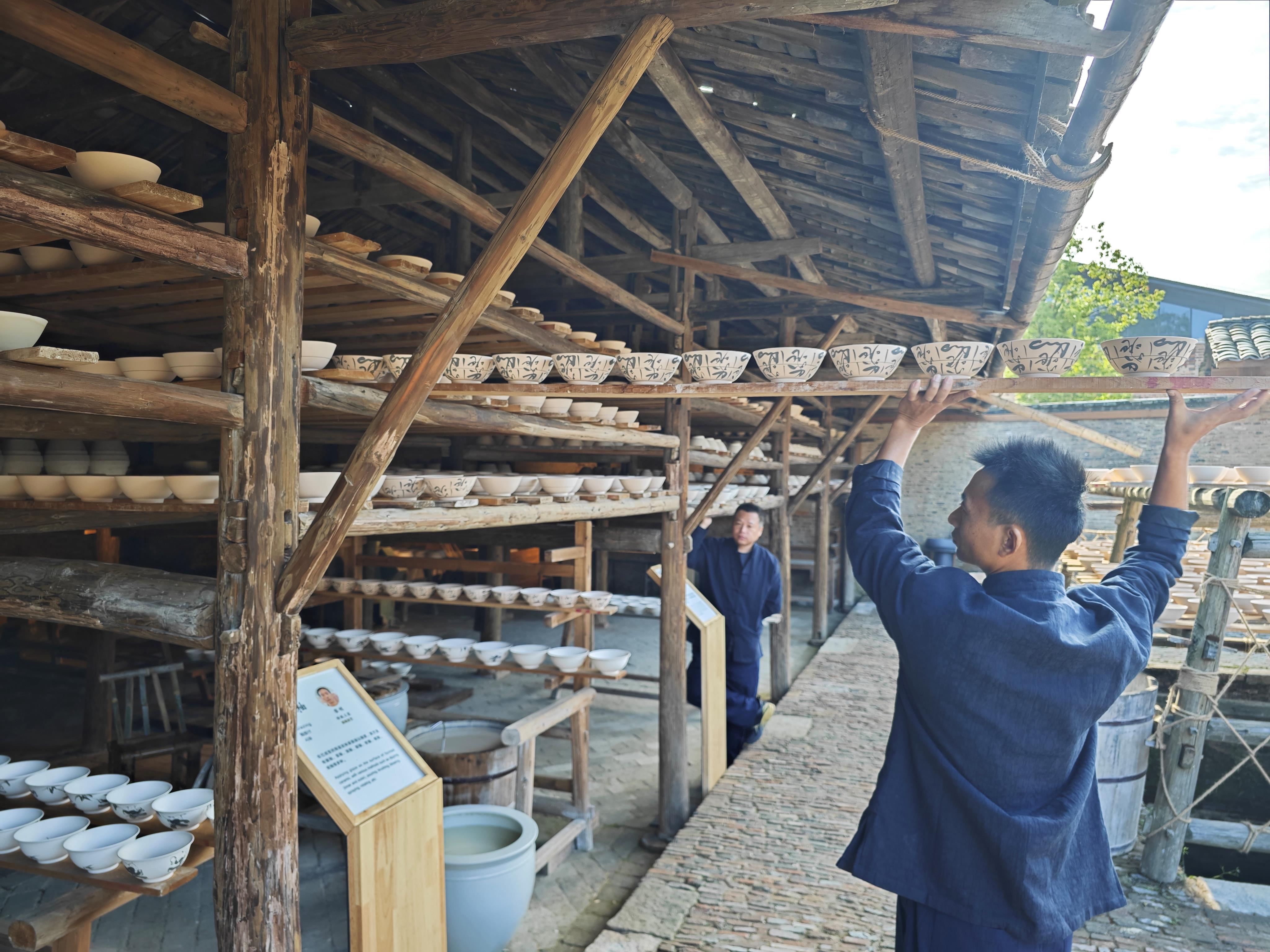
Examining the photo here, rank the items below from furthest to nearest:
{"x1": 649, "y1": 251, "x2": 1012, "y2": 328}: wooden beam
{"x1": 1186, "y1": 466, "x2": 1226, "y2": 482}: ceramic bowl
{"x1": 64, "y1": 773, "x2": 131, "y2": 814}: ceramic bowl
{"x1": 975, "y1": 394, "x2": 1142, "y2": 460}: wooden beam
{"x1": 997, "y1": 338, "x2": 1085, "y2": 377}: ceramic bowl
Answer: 1. {"x1": 975, "y1": 394, "x2": 1142, "y2": 460}: wooden beam
2. {"x1": 649, "y1": 251, "x2": 1012, "y2": 328}: wooden beam
3. {"x1": 1186, "y1": 466, "x2": 1226, "y2": 482}: ceramic bowl
4. {"x1": 64, "y1": 773, "x2": 131, "y2": 814}: ceramic bowl
5. {"x1": 997, "y1": 338, "x2": 1085, "y2": 377}: ceramic bowl

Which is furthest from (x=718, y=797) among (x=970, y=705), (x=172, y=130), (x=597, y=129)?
(x=172, y=130)

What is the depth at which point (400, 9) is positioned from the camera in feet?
7.58

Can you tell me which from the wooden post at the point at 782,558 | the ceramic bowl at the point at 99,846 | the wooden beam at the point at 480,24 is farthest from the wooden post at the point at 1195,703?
the ceramic bowl at the point at 99,846

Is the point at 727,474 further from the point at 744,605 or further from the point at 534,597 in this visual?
the point at 534,597

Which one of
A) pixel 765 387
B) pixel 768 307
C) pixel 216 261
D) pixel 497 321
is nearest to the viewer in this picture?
pixel 216 261

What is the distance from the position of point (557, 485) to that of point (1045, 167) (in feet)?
9.17

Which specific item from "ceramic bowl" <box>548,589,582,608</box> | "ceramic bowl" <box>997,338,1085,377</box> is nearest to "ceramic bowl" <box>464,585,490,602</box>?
"ceramic bowl" <box>548,589,582,608</box>

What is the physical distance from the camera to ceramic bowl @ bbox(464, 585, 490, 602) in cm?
559

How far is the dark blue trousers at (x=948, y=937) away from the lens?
73.0 inches

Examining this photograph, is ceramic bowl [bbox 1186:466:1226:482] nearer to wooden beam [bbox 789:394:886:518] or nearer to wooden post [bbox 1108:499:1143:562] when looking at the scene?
wooden post [bbox 1108:499:1143:562]

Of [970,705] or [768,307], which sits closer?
[970,705]

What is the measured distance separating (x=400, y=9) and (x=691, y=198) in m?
3.20

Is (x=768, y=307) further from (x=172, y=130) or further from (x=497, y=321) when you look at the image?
(x=172, y=130)

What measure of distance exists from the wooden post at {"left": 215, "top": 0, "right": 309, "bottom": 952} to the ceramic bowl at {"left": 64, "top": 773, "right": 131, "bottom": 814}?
892mm
